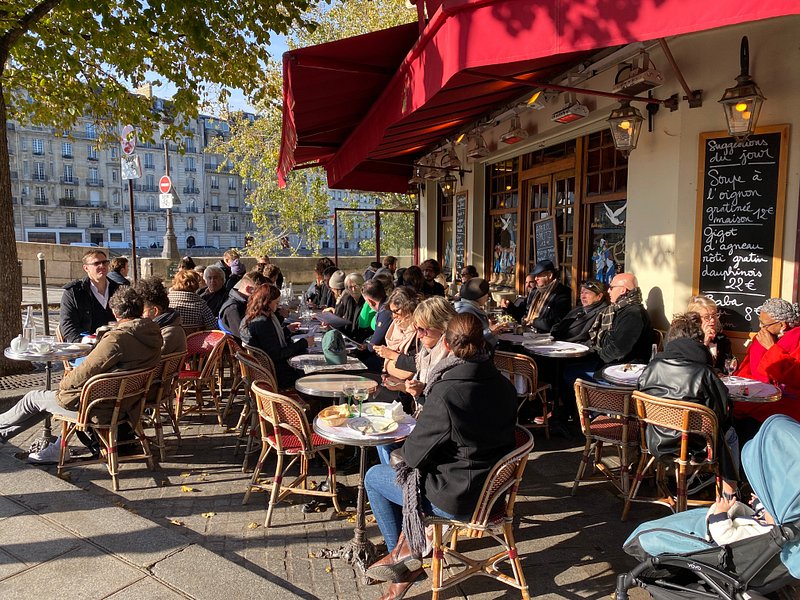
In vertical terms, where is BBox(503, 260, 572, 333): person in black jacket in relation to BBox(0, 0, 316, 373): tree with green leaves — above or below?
below

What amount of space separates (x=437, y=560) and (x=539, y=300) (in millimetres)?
4500

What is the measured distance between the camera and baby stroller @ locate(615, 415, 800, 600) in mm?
2031

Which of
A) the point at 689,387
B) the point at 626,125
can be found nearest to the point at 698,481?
the point at 689,387

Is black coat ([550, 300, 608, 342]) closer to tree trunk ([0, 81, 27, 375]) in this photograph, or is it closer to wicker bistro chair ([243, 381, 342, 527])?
wicker bistro chair ([243, 381, 342, 527])

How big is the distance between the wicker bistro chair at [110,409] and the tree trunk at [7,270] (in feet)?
12.0

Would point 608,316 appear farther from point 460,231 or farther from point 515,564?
point 460,231

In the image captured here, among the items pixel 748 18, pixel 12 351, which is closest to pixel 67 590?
pixel 12 351

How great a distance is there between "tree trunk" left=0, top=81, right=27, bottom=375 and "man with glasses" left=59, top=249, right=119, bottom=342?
5.92ft

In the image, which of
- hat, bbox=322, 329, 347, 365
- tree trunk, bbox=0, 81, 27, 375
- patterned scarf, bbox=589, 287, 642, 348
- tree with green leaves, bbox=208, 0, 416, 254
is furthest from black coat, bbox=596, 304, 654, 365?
tree with green leaves, bbox=208, 0, 416, 254

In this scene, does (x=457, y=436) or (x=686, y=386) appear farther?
(x=686, y=386)

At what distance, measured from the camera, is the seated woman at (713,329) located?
4.41 m

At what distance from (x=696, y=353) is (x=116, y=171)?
7563 centimetres

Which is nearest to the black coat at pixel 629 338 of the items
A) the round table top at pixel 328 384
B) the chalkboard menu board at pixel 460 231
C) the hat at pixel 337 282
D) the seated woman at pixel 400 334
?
Answer: the seated woman at pixel 400 334

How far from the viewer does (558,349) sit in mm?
5293
